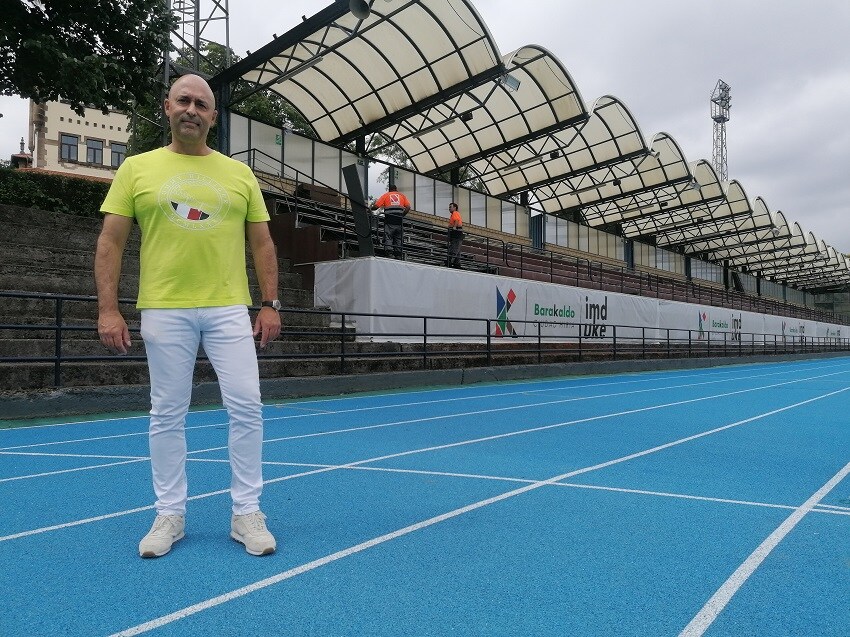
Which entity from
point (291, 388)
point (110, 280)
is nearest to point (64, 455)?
point (110, 280)

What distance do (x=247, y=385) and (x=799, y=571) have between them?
9.22 feet

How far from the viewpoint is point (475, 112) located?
26844 mm

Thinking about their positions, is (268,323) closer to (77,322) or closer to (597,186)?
(77,322)

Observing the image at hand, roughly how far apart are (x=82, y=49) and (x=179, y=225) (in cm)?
1397

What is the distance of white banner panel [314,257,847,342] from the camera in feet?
47.6

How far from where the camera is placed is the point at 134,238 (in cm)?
1441

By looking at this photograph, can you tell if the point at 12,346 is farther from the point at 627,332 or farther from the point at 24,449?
the point at 627,332

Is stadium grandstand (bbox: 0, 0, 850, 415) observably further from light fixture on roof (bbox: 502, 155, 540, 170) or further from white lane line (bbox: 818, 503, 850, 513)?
white lane line (bbox: 818, 503, 850, 513)

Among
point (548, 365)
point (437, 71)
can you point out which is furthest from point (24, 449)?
point (437, 71)

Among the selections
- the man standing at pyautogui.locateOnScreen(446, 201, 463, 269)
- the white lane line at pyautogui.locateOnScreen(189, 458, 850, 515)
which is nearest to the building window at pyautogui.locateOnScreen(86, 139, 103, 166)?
the man standing at pyautogui.locateOnScreen(446, 201, 463, 269)

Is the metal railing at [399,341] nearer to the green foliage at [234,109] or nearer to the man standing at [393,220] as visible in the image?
the man standing at [393,220]

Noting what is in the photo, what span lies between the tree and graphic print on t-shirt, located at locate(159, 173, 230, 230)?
475 inches

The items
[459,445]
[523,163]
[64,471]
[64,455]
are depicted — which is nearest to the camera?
[64,471]

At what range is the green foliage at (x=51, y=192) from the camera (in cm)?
1688
